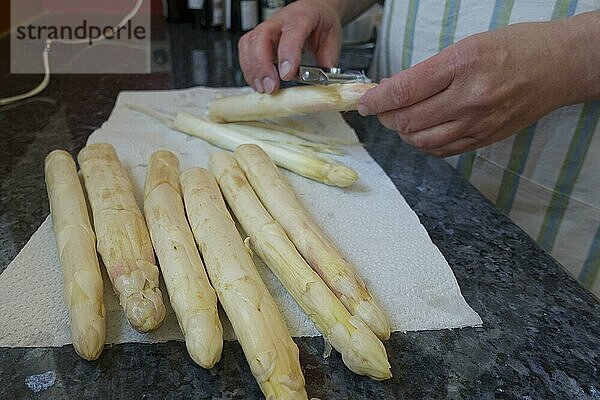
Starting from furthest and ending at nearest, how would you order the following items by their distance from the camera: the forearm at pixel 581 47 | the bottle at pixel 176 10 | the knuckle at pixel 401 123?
1. the bottle at pixel 176 10
2. the knuckle at pixel 401 123
3. the forearm at pixel 581 47

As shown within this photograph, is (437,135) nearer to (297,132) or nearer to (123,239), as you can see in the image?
(297,132)

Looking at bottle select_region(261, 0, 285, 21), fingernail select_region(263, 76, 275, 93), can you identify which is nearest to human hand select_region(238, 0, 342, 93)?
fingernail select_region(263, 76, 275, 93)

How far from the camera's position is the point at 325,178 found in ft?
2.74

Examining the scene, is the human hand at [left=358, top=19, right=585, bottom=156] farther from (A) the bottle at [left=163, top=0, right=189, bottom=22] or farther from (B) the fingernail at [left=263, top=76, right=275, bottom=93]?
(A) the bottle at [left=163, top=0, right=189, bottom=22]

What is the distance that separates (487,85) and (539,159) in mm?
303

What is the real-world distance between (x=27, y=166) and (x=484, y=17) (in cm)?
84

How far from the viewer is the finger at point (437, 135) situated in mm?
768

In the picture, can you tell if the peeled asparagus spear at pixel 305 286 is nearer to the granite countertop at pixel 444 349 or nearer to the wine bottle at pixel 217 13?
the granite countertop at pixel 444 349

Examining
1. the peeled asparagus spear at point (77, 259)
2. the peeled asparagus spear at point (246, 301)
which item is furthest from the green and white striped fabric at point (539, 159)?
the peeled asparagus spear at point (77, 259)

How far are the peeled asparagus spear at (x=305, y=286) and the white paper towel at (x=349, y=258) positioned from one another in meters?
0.03

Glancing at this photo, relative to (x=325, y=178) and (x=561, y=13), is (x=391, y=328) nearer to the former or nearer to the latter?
(x=325, y=178)

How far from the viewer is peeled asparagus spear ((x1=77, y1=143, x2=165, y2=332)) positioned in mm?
527

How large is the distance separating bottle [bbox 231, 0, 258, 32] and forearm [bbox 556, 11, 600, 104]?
4.11 feet

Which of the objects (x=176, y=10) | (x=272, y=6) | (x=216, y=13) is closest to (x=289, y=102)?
(x=272, y=6)
